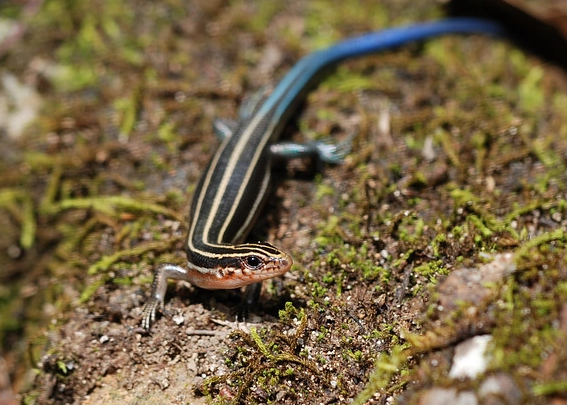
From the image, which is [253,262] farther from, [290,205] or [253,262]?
[290,205]

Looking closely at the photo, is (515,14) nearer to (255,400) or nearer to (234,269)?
(234,269)

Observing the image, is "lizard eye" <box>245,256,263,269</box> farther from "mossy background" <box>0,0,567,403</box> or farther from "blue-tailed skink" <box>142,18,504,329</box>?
"mossy background" <box>0,0,567,403</box>

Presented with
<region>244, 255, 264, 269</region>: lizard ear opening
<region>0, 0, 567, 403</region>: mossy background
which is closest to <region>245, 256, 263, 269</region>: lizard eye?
<region>244, 255, 264, 269</region>: lizard ear opening

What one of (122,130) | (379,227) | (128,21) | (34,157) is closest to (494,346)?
(379,227)

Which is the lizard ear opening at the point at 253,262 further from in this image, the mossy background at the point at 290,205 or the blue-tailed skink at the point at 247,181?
the mossy background at the point at 290,205

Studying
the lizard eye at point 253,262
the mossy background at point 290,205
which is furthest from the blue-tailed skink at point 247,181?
the mossy background at point 290,205

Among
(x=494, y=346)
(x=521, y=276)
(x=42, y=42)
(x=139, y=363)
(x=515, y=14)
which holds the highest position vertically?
(x=515, y=14)

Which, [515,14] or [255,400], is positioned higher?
[515,14]
